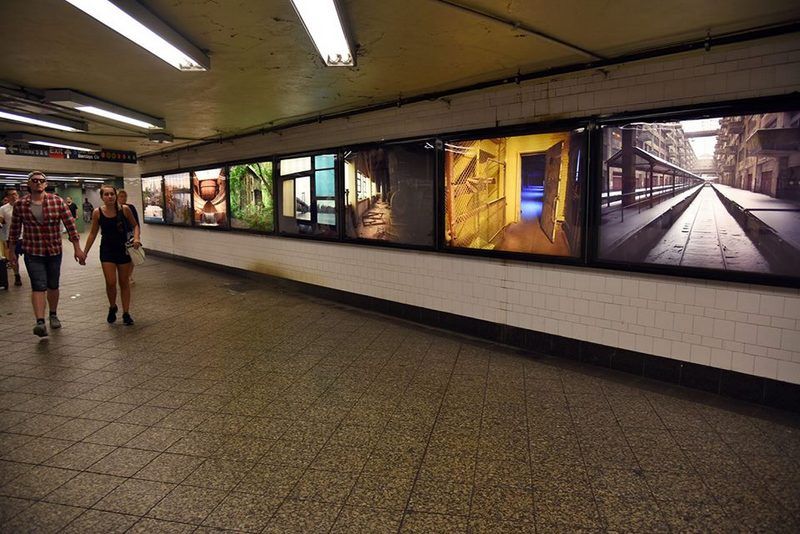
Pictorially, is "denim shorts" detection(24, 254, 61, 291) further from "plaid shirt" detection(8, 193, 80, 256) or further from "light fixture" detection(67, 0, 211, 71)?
"light fixture" detection(67, 0, 211, 71)

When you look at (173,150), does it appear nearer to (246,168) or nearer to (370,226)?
(246,168)

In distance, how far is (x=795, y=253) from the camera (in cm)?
354

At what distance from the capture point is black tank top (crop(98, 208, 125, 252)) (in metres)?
6.14

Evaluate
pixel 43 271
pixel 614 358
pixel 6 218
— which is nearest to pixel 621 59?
pixel 614 358

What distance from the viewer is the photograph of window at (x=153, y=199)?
523 inches

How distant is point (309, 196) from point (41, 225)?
12.4ft

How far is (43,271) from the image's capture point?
19.0 ft

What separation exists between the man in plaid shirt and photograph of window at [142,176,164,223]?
25.4ft

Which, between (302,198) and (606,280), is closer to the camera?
(606,280)

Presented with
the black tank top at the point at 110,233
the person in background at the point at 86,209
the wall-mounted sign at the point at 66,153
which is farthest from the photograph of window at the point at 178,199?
the person in background at the point at 86,209

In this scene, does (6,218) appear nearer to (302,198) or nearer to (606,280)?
(302,198)

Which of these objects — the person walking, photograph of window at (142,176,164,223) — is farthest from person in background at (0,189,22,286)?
photograph of window at (142,176,164,223)

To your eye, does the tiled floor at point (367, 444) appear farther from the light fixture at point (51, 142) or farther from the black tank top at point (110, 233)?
the light fixture at point (51, 142)

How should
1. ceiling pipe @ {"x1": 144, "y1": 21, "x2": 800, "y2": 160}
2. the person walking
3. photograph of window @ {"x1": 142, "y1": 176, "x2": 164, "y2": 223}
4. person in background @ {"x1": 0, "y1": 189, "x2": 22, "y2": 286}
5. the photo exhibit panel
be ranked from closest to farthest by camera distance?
ceiling pipe @ {"x1": 144, "y1": 21, "x2": 800, "y2": 160} < the person walking < the photo exhibit panel < person in background @ {"x1": 0, "y1": 189, "x2": 22, "y2": 286} < photograph of window @ {"x1": 142, "y1": 176, "x2": 164, "y2": 223}
